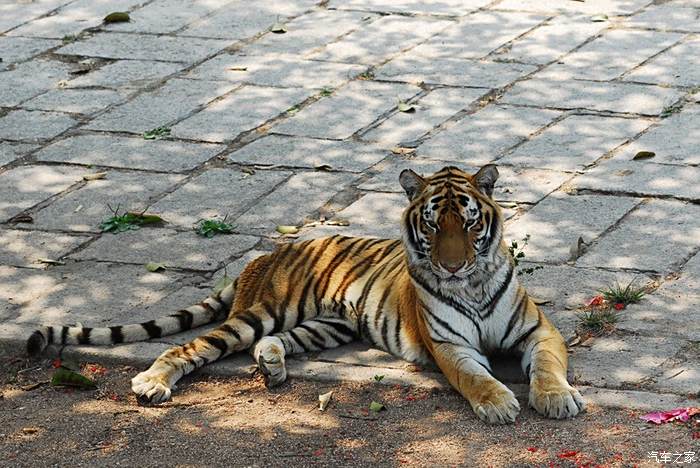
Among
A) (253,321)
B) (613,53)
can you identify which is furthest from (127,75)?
(253,321)

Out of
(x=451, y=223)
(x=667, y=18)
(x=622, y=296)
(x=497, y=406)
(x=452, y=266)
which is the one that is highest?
(x=451, y=223)

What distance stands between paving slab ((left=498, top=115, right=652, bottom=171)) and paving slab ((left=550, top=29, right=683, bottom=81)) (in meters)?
0.83

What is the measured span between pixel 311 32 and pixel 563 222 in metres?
4.00

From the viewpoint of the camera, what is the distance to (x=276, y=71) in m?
10.1

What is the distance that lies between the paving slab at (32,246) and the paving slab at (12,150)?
44.7 inches

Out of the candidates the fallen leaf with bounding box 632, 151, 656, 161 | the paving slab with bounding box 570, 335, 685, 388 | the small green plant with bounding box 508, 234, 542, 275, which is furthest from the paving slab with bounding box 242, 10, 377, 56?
the paving slab with bounding box 570, 335, 685, 388

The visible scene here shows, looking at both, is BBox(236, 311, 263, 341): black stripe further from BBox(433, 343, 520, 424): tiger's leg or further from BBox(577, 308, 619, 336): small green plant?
BBox(577, 308, 619, 336): small green plant

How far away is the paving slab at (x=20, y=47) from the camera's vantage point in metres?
10.7

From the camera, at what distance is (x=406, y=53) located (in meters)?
10.3

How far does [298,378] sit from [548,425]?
118cm

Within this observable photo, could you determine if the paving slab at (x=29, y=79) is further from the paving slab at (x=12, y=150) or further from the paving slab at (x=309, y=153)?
the paving slab at (x=309, y=153)

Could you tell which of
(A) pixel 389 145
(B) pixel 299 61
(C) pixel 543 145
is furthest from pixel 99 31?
(C) pixel 543 145

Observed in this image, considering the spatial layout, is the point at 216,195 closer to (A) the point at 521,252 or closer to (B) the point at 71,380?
(A) the point at 521,252

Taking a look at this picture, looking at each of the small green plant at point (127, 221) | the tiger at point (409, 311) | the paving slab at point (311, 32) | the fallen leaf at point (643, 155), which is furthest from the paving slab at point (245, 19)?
the tiger at point (409, 311)
